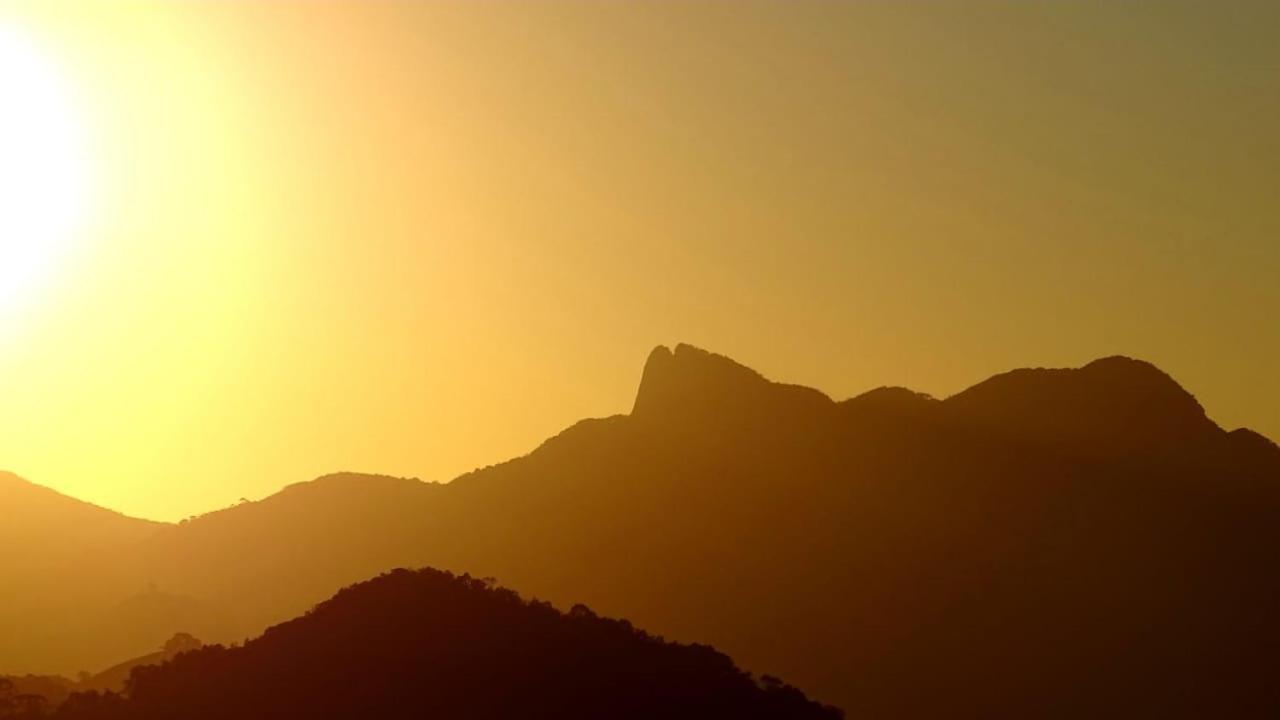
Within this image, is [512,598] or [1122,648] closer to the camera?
[512,598]

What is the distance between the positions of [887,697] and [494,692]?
108 metres

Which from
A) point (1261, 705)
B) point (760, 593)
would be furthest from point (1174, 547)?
point (760, 593)

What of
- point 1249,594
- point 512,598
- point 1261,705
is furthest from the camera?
point 1249,594

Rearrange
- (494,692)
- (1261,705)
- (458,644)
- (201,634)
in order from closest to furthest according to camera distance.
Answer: (494,692), (458,644), (1261,705), (201,634)

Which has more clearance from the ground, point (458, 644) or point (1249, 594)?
point (1249, 594)

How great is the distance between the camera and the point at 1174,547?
7618 inches

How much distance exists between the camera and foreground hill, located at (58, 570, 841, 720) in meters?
70.4

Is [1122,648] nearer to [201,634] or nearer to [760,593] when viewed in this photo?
[760,593]

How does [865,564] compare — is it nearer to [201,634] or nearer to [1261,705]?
[1261,705]

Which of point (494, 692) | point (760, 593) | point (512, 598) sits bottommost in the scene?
point (494, 692)

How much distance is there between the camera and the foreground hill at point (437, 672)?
70.4 m

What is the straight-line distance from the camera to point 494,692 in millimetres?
71375

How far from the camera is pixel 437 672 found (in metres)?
72.6

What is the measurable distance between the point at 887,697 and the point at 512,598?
98.2 meters
